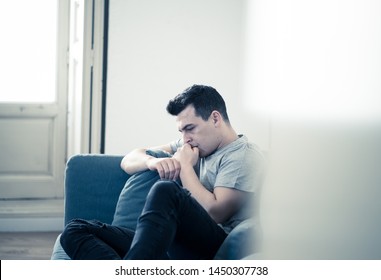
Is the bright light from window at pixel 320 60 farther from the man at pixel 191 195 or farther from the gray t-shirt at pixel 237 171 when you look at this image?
the gray t-shirt at pixel 237 171

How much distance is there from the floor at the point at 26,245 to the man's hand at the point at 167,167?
4.39 feet

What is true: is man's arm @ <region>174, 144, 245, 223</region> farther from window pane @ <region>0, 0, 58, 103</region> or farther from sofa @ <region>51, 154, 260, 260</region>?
window pane @ <region>0, 0, 58, 103</region>

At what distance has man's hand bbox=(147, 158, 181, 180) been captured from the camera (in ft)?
5.90

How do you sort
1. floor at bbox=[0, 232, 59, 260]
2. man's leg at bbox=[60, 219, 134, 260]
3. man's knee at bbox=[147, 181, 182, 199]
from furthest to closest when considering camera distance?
floor at bbox=[0, 232, 59, 260], man's leg at bbox=[60, 219, 134, 260], man's knee at bbox=[147, 181, 182, 199]

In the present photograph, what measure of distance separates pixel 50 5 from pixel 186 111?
2.01 m

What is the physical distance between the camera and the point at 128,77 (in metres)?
3.22

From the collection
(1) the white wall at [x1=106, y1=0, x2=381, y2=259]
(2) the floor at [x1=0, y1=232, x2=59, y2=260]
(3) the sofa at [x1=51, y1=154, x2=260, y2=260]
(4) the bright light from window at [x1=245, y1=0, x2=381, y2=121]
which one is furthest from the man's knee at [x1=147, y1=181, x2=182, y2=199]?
(2) the floor at [x1=0, y1=232, x2=59, y2=260]

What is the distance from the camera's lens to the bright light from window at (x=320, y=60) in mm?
436

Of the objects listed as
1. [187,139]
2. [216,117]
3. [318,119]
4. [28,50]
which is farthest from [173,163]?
[28,50]

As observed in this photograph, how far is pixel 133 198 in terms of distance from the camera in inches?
72.1

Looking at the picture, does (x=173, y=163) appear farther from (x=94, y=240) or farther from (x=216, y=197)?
(x=94, y=240)

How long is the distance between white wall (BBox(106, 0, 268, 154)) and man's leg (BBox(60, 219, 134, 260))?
1.54 meters

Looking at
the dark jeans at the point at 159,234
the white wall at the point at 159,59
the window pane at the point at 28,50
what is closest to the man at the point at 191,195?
the dark jeans at the point at 159,234
